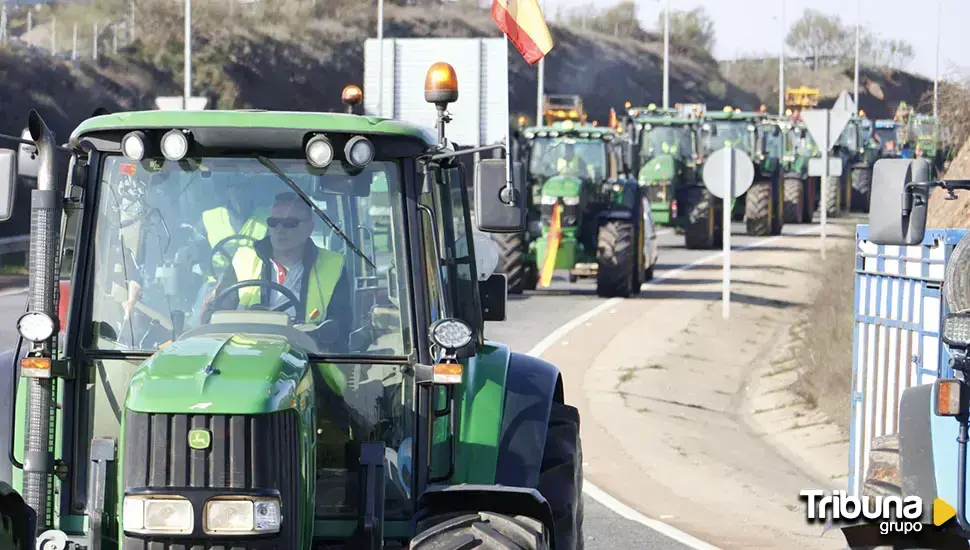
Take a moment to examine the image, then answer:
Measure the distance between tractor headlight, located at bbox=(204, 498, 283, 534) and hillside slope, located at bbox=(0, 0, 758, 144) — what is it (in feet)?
Answer: 123

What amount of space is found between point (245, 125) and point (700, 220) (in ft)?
100

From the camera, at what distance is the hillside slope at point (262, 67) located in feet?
155

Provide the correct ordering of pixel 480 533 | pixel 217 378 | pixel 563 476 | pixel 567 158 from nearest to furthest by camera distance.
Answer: pixel 217 378, pixel 480 533, pixel 563 476, pixel 567 158

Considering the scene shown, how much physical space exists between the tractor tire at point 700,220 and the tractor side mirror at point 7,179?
2990 centimetres

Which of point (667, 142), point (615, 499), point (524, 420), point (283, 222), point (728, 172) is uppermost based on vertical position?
point (667, 142)

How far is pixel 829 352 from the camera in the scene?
57.6 ft

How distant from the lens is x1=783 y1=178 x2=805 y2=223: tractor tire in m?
45.3

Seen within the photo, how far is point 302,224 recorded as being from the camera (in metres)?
6.59

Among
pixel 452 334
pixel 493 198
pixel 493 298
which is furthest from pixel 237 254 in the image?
pixel 493 298

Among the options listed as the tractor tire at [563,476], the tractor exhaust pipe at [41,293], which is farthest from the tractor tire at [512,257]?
the tractor exhaust pipe at [41,293]

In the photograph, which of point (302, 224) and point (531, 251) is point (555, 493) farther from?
point (531, 251)

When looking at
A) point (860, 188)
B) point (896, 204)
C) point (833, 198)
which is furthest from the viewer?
point (860, 188)

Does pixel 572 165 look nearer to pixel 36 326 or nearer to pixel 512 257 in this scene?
pixel 512 257

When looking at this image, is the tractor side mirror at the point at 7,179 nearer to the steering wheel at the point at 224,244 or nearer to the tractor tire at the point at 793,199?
the steering wheel at the point at 224,244
